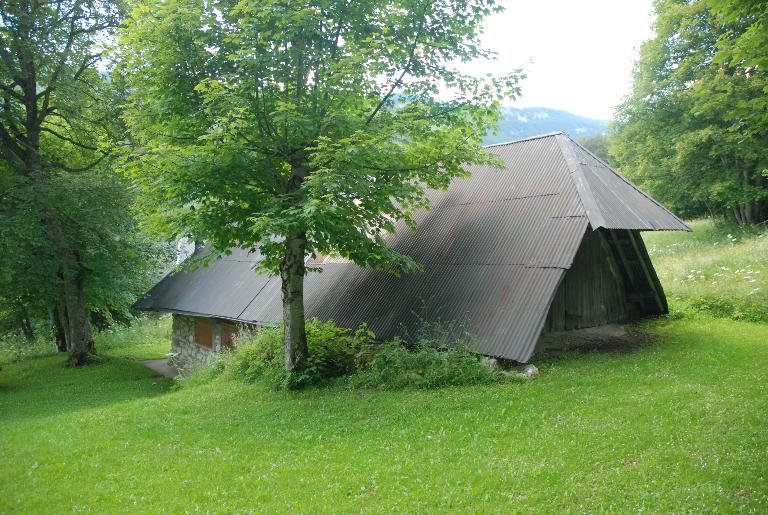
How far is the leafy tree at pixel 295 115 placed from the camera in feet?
30.5

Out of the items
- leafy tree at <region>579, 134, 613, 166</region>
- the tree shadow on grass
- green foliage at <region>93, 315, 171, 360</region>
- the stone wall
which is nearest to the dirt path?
the stone wall

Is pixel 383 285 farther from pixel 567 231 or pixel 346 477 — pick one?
pixel 346 477

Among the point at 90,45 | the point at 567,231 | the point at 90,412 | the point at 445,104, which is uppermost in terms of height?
the point at 90,45

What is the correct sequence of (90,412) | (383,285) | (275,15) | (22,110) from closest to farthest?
(275,15) → (90,412) → (383,285) → (22,110)

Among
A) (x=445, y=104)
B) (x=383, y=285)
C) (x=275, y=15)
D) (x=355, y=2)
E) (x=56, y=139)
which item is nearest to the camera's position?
(x=275, y=15)

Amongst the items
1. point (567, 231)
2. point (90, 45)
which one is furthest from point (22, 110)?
point (567, 231)

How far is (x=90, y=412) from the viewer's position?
1190 centimetres

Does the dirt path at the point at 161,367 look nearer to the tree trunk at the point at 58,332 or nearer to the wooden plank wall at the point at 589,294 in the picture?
the tree trunk at the point at 58,332

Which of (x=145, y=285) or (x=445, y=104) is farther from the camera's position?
(x=145, y=285)

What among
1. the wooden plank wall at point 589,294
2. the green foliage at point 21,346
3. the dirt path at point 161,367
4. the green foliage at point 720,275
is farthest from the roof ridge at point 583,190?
the green foliage at point 21,346

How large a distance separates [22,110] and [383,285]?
15.7 meters

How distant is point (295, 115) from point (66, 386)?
1397 cm

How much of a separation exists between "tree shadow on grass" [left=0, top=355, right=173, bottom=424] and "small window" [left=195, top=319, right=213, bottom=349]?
172cm

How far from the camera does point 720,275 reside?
1570 cm
